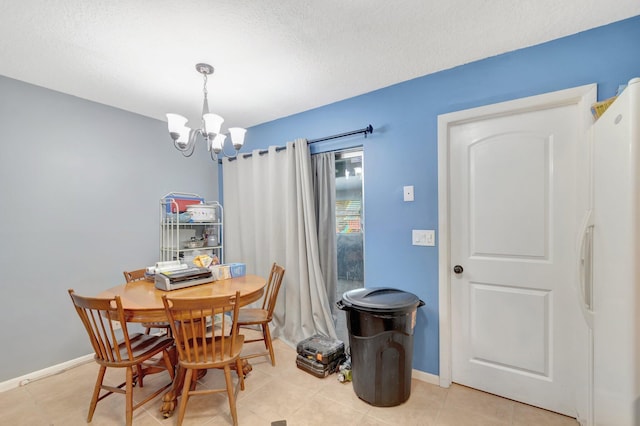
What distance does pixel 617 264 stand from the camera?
1043 millimetres

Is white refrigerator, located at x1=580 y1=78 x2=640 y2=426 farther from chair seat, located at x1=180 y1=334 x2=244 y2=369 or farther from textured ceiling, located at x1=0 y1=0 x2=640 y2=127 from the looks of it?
chair seat, located at x1=180 y1=334 x2=244 y2=369

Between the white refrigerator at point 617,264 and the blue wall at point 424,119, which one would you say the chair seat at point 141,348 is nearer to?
the blue wall at point 424,119

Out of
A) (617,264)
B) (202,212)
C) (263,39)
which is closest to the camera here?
(617,264)

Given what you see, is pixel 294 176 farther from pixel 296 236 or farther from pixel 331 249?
pixel 331 249

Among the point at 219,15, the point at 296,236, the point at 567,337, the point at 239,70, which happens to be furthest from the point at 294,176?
the point at 567,337

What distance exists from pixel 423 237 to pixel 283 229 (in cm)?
152

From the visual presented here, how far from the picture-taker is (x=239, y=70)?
2.10 metres

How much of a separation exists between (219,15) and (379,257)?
2.08m

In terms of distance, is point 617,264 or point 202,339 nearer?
point 617,264

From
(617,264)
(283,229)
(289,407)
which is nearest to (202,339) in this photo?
(289,407)

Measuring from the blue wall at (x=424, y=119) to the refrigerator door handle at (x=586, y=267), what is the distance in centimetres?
84

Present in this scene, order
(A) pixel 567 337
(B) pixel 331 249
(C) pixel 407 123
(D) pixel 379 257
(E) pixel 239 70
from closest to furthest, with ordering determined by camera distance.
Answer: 1. (A) pixel 567 337
2. (E) pixel 239 70
3. (C) pixel 407 123
4. (D) pixel 379 257
5. (B) pixel 331 249

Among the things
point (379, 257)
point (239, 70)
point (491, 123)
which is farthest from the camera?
point (379, 257)

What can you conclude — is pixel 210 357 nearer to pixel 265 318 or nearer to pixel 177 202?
pixel 265 318
